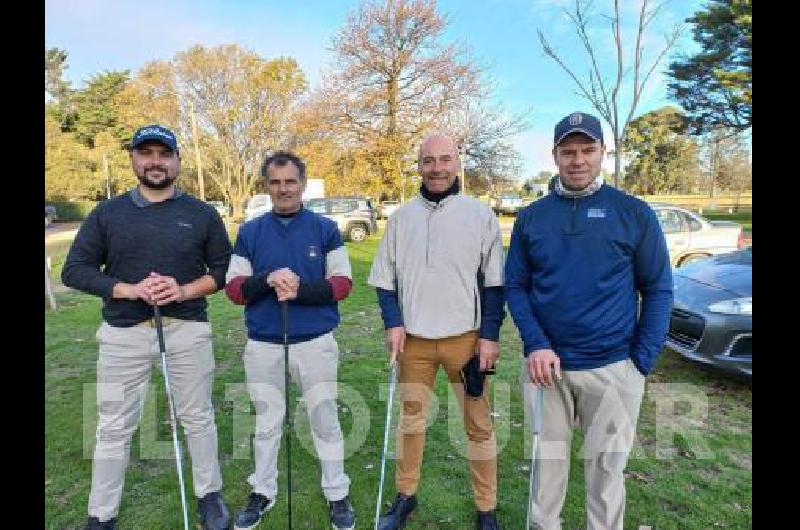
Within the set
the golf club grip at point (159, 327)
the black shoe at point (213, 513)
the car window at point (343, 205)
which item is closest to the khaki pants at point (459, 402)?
the black shoe at point (213, 513)

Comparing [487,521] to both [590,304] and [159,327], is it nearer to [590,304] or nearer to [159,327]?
[590,304]

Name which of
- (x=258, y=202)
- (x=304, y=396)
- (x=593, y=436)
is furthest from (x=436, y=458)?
(x=258, y=202)

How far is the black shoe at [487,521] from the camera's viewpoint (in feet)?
9.43

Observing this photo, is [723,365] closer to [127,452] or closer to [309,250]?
[309,250]

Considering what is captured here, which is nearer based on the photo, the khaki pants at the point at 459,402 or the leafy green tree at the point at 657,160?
→ the khaki pants at the point at 459,402

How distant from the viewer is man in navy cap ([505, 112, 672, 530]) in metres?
2.32

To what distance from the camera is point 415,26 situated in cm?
2630

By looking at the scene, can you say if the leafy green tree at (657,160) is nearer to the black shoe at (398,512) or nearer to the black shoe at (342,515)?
the black shoe at (398,512)

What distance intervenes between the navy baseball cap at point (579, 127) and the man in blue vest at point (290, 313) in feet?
4.26

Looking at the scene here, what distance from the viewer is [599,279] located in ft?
7.58

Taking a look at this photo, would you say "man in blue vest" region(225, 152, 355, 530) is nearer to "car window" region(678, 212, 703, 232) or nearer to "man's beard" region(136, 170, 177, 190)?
"man's beard" region(136, 170, 177, 190)

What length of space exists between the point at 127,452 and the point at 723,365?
15.0 feet
